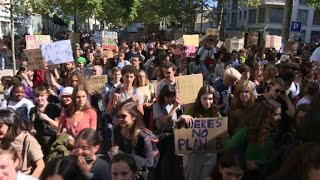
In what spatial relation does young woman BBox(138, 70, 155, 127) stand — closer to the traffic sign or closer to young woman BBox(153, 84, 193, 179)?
young woman BBox(153, 84, 193, 179)

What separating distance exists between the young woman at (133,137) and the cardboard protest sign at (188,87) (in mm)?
1046

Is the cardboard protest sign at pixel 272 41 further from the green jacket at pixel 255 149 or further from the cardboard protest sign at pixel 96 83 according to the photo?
the green jacket at pixel 255 149

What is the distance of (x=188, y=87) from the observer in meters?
5.02

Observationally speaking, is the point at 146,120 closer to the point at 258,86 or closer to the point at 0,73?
the point at 258,86

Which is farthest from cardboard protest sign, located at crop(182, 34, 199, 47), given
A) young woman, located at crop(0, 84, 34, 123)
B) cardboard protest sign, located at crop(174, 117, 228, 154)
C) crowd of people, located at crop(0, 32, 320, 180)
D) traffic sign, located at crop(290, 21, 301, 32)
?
cardboard protest sign, located at crop(174, 117, 228, 154)

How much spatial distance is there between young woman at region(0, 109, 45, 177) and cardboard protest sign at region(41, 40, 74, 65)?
412cm

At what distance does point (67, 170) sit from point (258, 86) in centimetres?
456

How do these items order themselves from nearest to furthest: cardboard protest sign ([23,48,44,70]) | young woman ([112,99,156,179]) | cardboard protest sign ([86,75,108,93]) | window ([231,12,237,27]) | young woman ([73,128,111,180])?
young woman ([73,128,111,180]), young woman ([112,99,156,179]), cardboard protest sign ([86,75,108,93]), cardboard protest sign ([23,48,44,70]), window ([231,12,237,27])

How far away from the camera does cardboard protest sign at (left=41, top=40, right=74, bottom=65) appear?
305 inches

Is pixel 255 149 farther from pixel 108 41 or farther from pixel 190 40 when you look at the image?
pixel 108 41

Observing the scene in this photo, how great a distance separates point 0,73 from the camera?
668 inches

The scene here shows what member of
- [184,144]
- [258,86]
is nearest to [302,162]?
[184,144]

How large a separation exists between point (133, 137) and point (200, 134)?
0.65m

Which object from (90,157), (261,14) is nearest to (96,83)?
(90,157)
